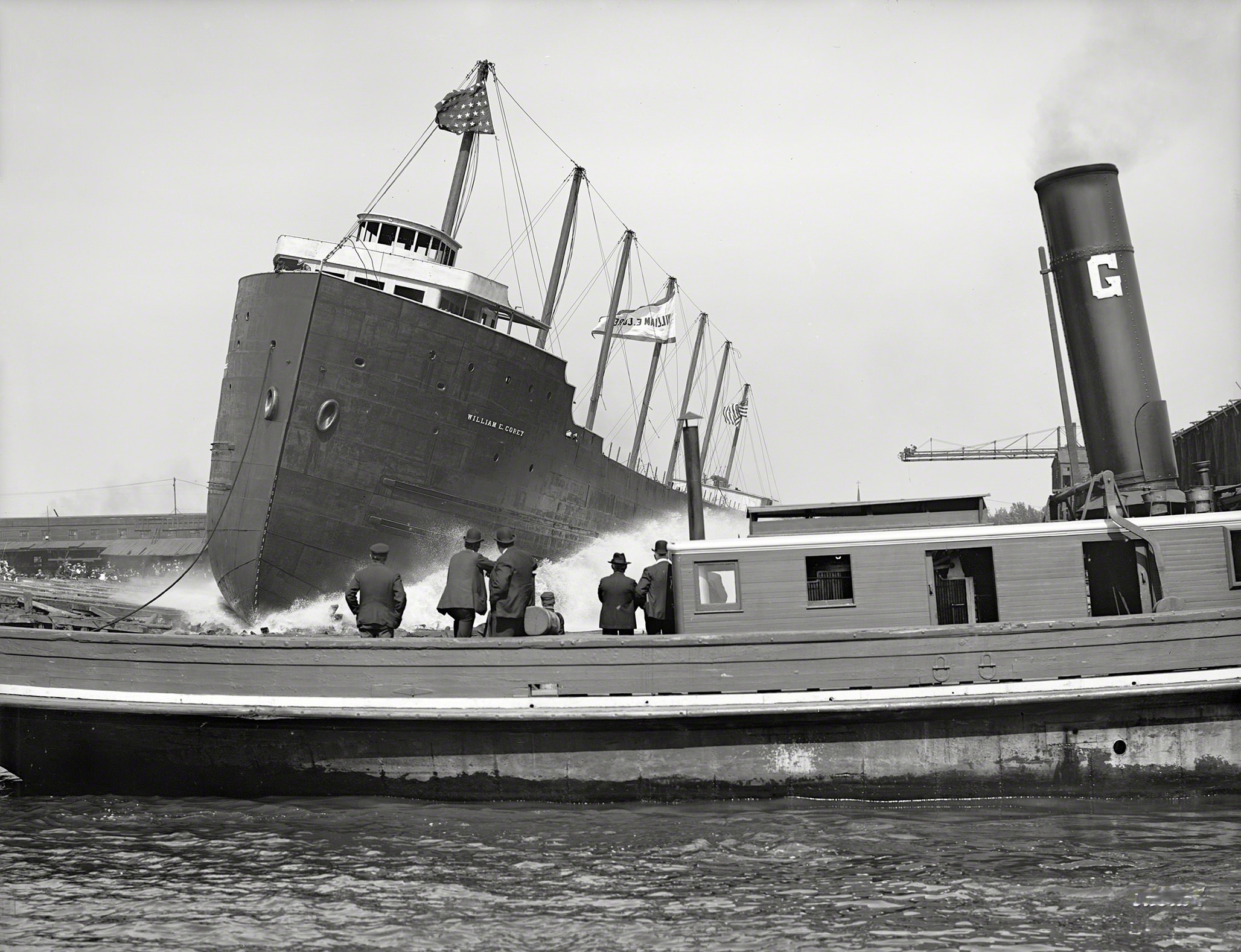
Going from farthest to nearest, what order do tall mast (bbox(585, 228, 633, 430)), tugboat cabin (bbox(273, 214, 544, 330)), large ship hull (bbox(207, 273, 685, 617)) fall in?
tall mast (bbox(585, 228, 633, 430)), tugboat cabin (bbox(273, 214, 544, 330)), large ship hull (bbox(207, 273, 685, 617))

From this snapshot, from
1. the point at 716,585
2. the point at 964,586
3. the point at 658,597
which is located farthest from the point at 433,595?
the point at 964,586

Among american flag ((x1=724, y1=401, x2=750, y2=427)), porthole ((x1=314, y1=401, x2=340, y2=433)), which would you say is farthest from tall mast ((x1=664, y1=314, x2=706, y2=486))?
porthole ((x1=314, y1=401, x2=340, y2=433))

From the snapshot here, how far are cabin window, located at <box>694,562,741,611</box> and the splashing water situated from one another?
3.97 metres

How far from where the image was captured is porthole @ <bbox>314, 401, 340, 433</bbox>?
846 inches

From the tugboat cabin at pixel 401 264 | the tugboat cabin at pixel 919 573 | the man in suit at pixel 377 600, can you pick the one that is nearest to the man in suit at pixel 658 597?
the tugboat cabin at pixel 919 573

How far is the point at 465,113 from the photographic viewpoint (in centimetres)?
2744

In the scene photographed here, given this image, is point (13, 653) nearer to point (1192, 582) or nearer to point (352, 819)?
point (352, 819)

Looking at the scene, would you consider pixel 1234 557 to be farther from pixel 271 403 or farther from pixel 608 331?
pixel 608 331

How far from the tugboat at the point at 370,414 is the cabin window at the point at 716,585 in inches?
536

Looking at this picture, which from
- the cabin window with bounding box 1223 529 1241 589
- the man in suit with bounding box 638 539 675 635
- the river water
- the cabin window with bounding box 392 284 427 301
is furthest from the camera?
the cabin window with bounding box 392 284 427 301

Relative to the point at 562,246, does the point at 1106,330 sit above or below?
below

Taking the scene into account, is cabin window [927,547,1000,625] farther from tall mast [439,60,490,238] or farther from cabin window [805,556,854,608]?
tall mast [439,60,490,238]

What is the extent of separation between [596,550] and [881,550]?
2337 centimetres

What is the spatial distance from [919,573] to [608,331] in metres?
32.5
